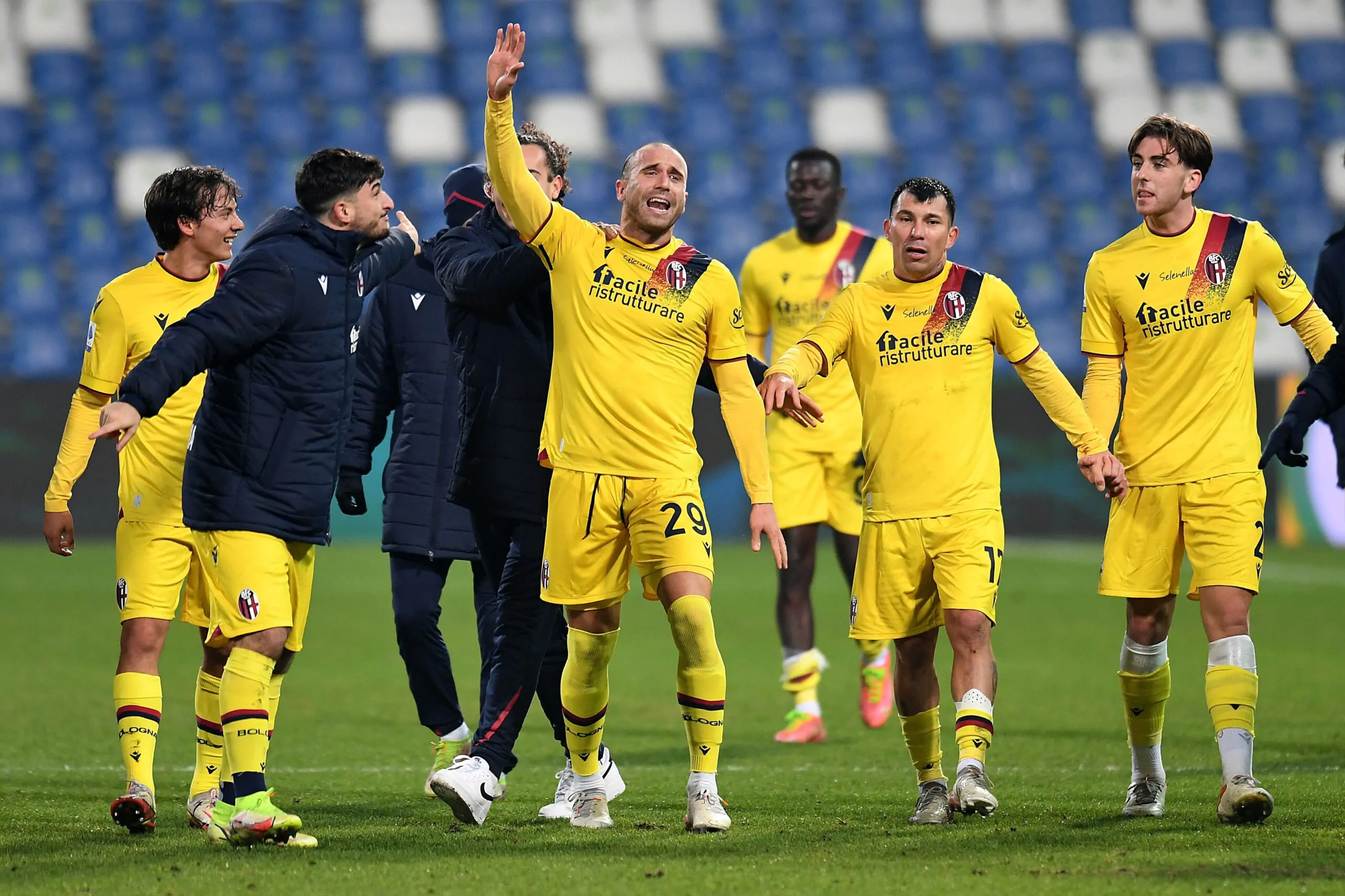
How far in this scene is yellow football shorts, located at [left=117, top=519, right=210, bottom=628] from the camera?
5363mm

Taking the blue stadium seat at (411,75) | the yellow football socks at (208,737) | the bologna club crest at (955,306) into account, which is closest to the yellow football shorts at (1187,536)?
the bologna club crest at (955,306)

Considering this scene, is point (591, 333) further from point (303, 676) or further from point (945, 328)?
point (303, 676)

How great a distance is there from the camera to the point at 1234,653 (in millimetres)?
5176

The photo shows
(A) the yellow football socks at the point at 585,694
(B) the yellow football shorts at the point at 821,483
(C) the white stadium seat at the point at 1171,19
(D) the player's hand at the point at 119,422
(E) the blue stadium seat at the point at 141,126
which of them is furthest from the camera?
(C) the white stadium seat at the point at 1171,19

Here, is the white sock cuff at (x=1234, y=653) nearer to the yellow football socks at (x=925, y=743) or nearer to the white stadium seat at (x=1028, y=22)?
the yellow football socks at (x=925, y=743)

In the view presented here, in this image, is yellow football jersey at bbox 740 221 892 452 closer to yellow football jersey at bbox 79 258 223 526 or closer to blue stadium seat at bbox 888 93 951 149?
yellow football jersey at bbox 79 258 223 526

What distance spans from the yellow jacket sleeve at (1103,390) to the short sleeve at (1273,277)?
20.2 inches

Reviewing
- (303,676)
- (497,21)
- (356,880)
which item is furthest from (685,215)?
(356,880)

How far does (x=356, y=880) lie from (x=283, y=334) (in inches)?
64.3

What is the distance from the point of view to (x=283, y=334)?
16.2ft

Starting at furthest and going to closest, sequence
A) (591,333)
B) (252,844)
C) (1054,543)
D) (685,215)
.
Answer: (685,215)
(1054,543)
(591,333)
(252,844)

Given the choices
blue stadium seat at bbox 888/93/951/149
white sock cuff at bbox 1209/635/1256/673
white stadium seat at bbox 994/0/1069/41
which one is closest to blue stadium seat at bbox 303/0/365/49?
blue stadium seat at bbox 888/93/951/149

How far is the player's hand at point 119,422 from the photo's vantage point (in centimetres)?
442

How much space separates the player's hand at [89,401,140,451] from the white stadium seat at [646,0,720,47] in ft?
53.0
